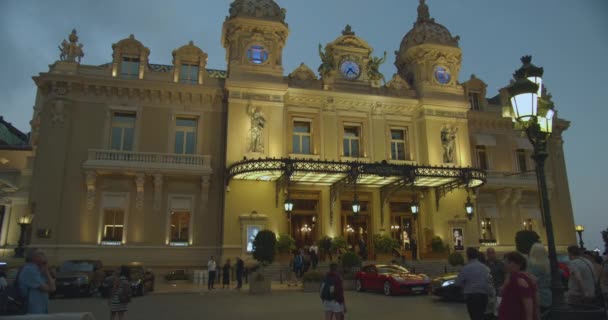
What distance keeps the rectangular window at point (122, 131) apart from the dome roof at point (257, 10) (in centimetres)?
930

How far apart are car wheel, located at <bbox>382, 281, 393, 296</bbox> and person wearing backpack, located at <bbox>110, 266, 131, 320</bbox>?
10.9m

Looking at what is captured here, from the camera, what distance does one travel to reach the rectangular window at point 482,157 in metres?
32.6

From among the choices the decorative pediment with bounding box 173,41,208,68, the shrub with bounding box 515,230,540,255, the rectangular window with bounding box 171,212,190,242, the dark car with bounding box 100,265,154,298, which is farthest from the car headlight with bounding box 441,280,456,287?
the decorative pediment with bounding box 173,41,208,68

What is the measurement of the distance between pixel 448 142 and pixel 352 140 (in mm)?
6504

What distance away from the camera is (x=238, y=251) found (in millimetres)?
24828

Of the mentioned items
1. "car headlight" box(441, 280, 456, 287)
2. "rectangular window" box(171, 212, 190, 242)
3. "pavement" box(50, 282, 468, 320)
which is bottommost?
"pavement" box(50, 282, 468, 320)

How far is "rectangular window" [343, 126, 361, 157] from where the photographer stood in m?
29.3

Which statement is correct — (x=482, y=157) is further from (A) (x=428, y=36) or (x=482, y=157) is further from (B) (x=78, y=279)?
(B) (x=78, y=279)

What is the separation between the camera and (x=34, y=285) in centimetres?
711

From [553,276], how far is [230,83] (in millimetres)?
22639

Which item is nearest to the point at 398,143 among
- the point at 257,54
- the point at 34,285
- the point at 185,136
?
the point at 257,54

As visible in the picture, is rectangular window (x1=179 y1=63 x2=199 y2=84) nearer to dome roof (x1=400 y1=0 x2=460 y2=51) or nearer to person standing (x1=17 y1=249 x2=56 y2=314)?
dome roof (x1=400 y1=0 x2=460 y2=51)

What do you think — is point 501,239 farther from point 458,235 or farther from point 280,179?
point 280,179

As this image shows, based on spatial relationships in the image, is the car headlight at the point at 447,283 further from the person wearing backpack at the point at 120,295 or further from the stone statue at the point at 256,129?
the stone statue at the point at 256,129
